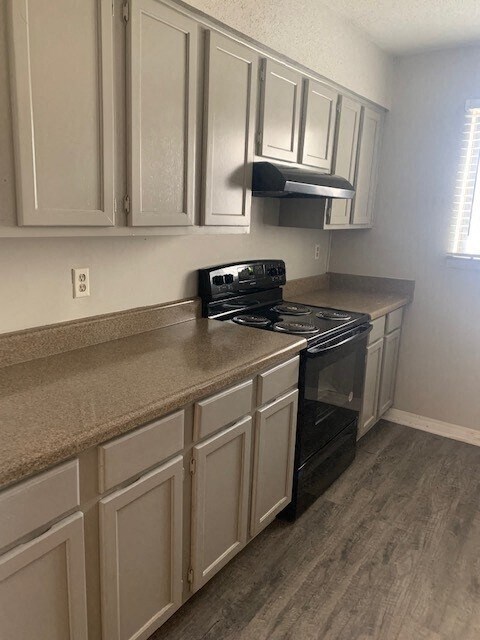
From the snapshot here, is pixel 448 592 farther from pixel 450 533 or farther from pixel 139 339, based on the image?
pixel 139 339

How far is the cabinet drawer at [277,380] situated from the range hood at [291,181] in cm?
78

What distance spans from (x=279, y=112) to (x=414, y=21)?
1.12 m

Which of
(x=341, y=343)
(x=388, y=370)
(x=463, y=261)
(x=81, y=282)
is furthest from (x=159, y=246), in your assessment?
(x=463, y=261)

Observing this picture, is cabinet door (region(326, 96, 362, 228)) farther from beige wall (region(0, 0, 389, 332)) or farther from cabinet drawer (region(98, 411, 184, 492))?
cabinet drawer (region(98, 411, 184, 492))

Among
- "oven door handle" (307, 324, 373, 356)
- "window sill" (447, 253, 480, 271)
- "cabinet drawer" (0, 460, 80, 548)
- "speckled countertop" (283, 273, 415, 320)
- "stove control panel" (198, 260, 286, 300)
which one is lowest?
"cabinet drawer" (0, 460, 80, 548)

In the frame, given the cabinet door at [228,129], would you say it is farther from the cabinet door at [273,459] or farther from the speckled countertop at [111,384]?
the cabinet door at [273,459]

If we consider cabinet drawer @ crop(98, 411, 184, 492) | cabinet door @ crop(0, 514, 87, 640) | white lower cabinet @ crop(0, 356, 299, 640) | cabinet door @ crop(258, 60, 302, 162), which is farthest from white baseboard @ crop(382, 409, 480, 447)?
cabinet door @ crop(0, 514, 87, 640)

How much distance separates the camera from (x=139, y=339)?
2.05 m

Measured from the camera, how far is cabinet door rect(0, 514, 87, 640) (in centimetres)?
111

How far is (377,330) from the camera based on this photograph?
10.1 feet

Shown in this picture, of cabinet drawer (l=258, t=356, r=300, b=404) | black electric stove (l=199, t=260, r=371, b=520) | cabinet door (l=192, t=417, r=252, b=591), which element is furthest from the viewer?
black electric stove (l=199, t=260, r=371, b=520)

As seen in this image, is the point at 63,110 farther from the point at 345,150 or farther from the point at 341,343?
the point at 345,150

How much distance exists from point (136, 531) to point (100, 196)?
102 cm

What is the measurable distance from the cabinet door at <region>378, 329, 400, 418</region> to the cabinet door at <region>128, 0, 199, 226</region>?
6.34 ft
